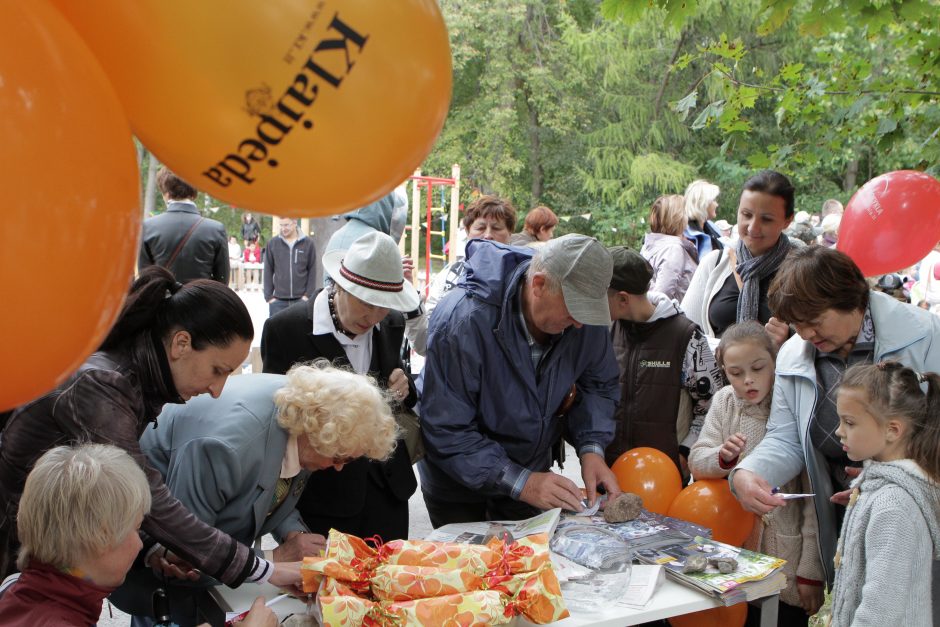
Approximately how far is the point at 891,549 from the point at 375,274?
69.3 inches

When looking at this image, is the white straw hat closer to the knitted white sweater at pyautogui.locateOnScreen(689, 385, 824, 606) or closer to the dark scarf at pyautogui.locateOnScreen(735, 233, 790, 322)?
the knitted white sweater at pyautogui.locateOnScreen(689, 385, 824, 606)

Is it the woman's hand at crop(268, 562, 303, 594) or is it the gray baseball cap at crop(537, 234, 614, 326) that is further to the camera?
the gray baseball cap at crop(537, 234, 614, 326)

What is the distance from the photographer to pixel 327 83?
3.52ft

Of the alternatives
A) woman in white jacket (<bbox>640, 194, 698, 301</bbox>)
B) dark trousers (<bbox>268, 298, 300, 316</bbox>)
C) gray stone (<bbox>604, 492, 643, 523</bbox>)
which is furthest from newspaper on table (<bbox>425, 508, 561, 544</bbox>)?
dark trousers (<bbox>268, 298, 300, 316</bbox>)

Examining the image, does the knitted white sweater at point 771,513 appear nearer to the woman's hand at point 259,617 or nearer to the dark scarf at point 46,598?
the woman's hand at point 259,617

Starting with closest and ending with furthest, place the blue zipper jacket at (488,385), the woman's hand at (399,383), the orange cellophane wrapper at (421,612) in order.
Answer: the orange cellophane wrapper at (421,612) < the blue zipper jacket at (488,385) < the woman's hand at (399,383)

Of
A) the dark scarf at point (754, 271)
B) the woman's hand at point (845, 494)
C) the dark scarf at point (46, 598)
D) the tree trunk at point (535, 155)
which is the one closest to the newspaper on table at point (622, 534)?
the woman's hand at point (845, 494)

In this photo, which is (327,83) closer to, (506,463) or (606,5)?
(506,463)

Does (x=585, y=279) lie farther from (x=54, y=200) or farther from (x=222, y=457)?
(x=54, y=200)

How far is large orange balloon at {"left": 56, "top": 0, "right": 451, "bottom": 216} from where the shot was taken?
105cm

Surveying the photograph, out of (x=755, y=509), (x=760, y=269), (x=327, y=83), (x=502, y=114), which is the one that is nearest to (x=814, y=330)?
(x=755, y=509)

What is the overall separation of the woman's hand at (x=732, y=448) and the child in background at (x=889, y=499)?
16.5 inches

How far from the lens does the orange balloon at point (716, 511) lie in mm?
2680

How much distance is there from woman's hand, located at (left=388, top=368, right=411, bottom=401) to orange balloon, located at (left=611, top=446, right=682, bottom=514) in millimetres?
815
